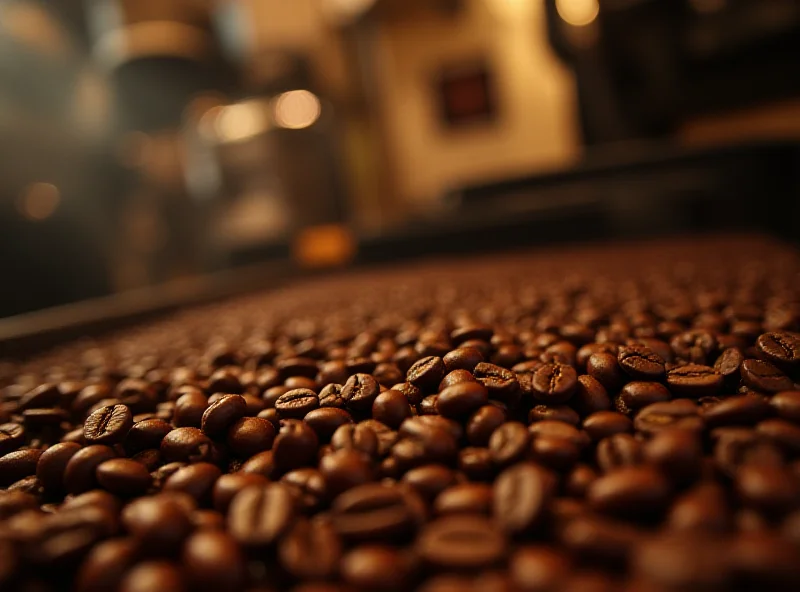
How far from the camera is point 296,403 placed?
889mm

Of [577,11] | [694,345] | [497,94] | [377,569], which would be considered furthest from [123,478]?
[497,94]

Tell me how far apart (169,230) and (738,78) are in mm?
6252

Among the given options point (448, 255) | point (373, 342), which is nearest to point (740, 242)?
point (448, 255)

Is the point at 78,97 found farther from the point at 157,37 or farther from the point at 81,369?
the point at 81,369

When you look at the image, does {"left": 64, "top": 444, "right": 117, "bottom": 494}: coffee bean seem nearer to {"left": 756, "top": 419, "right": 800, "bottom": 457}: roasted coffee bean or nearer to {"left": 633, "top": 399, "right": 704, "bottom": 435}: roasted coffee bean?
{"left": 633, "top": 399, "right": 704, "bottom": 435}: roasted coffee bean

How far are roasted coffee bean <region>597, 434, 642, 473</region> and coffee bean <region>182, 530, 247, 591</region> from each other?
1.46ft

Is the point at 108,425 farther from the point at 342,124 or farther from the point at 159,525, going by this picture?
the point at 342,124

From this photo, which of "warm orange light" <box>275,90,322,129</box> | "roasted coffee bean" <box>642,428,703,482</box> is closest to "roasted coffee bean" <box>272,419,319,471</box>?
"roasted coffee bean" <box>642,428,703,482</box>

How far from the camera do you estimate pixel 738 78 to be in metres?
4.00

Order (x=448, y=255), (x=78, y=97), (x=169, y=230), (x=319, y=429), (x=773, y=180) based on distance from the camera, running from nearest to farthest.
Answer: (x=319, y=429)
(x=773, y=180)
(x=448, y=255)
(x=78, y=97)
(x=169, y=230)

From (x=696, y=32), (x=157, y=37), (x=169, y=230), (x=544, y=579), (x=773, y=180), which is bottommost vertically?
(x=544, y=579)

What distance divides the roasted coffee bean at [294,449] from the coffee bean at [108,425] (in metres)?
0.31

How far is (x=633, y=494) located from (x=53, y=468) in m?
0.83

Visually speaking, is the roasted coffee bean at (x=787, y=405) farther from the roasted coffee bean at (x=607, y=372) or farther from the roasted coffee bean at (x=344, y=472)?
the roasted coffee bean at (x=344, y=472)
